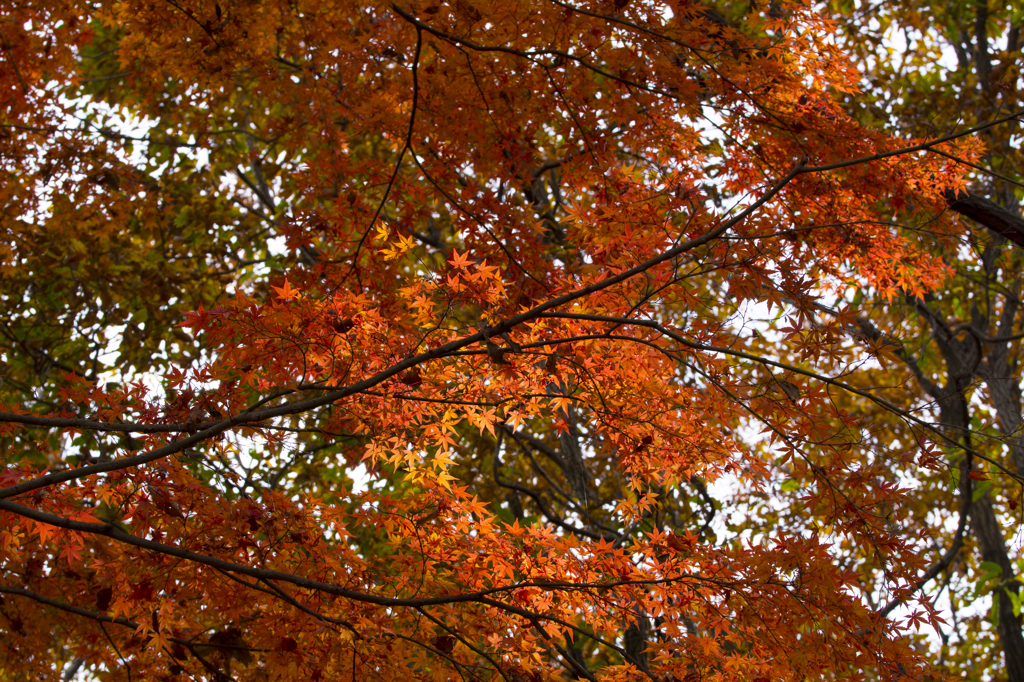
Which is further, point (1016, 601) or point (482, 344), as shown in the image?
point (1016, 601)

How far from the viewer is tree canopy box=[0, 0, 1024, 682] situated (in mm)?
2396

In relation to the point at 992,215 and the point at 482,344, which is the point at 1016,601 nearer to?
the point at 992,215

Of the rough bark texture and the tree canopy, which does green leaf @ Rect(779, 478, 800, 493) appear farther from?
the rough bark texture

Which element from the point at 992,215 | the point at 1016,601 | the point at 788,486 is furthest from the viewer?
the point at 788,486

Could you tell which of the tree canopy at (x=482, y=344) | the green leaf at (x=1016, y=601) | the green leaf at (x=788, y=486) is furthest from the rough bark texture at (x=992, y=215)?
the green leaf at (x=1016, y=601)

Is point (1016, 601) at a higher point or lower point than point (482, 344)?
higher

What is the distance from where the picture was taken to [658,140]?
12.1 feet

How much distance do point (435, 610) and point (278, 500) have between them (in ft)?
2.58

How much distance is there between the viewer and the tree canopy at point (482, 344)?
240 centimetres

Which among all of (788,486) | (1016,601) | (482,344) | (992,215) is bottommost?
(482,344)

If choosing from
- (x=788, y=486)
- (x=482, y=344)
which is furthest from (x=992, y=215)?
(x=482, y=344)

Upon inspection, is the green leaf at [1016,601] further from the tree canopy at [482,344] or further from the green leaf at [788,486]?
the green leaf at [788,486]

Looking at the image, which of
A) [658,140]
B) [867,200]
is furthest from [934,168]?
[658,140]

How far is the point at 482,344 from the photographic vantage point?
2.60 meters
